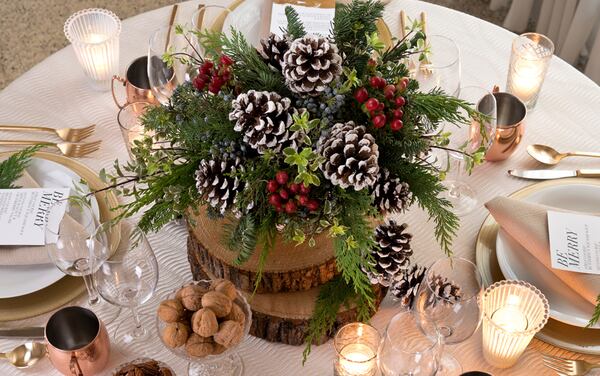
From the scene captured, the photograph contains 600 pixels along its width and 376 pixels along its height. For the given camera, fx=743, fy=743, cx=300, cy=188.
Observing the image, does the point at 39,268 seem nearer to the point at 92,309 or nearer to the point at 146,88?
the point at 92,309

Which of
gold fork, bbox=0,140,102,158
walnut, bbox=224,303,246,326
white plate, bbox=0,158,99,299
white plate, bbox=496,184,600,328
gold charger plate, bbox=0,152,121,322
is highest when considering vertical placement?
walnut, bbox=224,303,246,326

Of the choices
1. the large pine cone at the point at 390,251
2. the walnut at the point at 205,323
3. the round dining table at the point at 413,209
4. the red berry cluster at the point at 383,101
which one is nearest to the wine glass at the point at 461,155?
the round dining table at the point at 413,209

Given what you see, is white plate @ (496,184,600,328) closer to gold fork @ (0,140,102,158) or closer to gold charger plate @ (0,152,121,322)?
gold charger plate @ (0,152,121,322)

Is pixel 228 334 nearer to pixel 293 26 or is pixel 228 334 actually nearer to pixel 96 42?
pixel 293 26

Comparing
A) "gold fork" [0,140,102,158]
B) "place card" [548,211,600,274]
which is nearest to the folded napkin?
"place card" [548,211,600,274]

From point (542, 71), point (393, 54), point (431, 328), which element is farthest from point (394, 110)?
point (542, 71)

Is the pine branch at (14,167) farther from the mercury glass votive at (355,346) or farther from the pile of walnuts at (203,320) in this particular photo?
the mercury glass votive at (355,346)

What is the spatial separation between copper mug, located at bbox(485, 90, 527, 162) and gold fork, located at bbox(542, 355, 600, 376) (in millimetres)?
407

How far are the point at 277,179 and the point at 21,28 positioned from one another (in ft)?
7.48

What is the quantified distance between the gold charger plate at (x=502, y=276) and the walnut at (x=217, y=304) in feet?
1.47

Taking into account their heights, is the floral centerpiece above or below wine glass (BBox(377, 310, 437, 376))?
above

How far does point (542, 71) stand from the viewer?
1.44 m

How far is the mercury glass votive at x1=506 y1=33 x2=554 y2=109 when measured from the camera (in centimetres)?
143

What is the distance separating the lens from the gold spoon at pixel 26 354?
1.13 m
